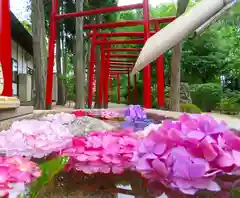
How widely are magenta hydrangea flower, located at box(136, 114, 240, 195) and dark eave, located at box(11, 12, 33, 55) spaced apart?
8.74 m

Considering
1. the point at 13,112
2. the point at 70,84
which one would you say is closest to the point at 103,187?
the point at 13,112

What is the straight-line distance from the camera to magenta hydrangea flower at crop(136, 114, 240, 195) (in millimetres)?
555

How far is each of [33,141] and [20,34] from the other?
1074cm

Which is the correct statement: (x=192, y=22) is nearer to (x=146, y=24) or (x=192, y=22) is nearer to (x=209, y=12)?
(x=209, y=12)

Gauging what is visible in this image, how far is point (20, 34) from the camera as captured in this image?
10.8 metres

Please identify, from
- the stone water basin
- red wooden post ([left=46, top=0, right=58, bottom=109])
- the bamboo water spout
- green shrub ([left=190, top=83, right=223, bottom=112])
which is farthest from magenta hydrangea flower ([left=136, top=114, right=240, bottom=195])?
green shrub ([left=190, top=83, right=223, bottom=112])

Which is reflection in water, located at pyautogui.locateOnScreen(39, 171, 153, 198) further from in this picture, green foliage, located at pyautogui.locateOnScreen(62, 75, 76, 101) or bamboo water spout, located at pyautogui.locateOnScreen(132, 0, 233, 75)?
green foliage, located at pyautogui.locateOnScreen(62, 75, 76, 101)

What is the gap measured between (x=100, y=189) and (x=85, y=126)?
723mm

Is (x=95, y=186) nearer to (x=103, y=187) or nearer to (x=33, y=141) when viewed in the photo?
(x=103, y=187)

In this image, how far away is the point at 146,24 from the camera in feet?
11.3

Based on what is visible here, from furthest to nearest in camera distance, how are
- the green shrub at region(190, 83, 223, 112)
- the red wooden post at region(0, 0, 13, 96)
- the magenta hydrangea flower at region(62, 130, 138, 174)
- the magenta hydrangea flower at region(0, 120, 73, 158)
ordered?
the green shrub at region(190, 83, 223, 112) → the red wooden post at region(0, 0, 13, 96) → the magenta hydrangea flower at region(0, 120, 73, 158) → the magenta hydrangea flower at region(62, 130, 138, 174)

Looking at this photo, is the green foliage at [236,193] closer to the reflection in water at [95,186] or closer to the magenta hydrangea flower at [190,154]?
the magenta hydrangea flower at [190,154]

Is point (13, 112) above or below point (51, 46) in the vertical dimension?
below

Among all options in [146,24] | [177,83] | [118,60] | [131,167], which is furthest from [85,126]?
[118,60]
